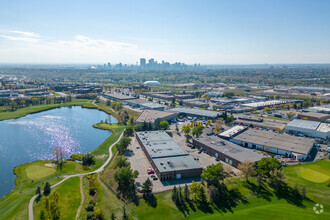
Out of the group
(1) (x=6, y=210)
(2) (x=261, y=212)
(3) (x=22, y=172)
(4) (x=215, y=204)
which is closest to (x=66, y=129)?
(3) (x=22, y=172)

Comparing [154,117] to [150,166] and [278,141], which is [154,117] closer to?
[150,166]

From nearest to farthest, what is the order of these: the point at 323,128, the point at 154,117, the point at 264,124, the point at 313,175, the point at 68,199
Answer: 1. the point at 68,199
2. the point at 313,175
3. the point at 323,128
4. the point at 264,124
5. the point at 154,117

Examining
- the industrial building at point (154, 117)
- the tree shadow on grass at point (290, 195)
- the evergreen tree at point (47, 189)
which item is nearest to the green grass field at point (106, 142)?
the industrial building at point (154, 117)

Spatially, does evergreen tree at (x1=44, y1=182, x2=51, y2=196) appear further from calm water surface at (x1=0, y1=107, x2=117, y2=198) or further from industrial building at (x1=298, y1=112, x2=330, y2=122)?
industrial building at (x1=298, y1=112, x2=330, y2=122)

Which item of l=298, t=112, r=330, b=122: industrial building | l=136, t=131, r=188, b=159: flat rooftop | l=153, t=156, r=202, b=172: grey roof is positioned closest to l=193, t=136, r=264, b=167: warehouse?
l=136, t=131, r=188, b=159: flat rooftop

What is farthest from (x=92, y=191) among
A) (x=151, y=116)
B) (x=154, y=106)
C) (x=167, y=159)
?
(x=154, y=106)

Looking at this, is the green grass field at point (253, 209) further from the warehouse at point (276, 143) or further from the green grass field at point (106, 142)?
the green grass field at point (106, 142)
